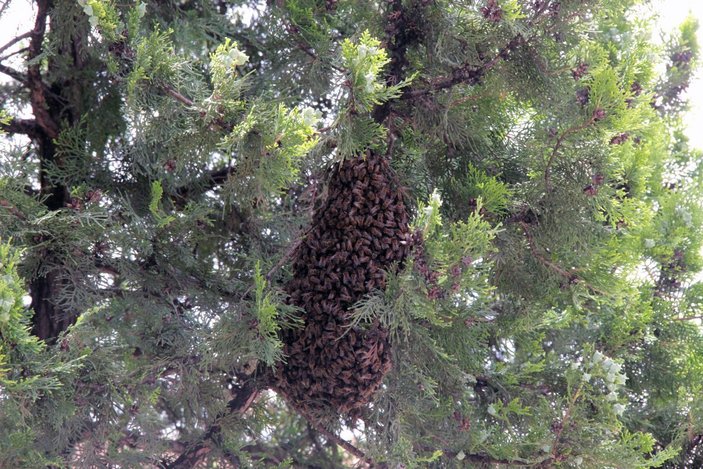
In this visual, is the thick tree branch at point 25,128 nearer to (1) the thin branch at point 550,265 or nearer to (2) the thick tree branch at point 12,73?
(2) the thick tree branch at point 12,73

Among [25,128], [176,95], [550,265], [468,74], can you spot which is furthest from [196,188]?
[550,265]

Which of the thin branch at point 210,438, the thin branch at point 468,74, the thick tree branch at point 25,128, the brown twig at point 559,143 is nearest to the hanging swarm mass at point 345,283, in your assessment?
the thin branch at point 468,74

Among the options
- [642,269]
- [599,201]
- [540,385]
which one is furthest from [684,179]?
[599,201]

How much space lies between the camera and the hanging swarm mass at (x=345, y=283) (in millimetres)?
2709

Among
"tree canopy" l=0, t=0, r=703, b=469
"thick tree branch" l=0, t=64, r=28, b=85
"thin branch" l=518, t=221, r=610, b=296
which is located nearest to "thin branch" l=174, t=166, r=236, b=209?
"tree canopy" l=0, t=0, r=703, b=469

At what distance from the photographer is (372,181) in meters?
2.80

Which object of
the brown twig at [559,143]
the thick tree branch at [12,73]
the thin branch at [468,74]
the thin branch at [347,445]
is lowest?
the thin branch at [347,445]

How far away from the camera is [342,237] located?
2752 millimetres

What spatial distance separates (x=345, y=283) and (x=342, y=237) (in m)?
0.15

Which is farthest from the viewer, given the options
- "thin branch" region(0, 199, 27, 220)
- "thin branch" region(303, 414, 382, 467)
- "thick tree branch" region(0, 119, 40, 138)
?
"thick tree branch" region(0, 119, 40, 138)

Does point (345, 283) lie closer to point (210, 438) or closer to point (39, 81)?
point (210, 438)

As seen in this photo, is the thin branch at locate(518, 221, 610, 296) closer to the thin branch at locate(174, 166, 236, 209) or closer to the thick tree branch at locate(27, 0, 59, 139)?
the thin branch at locate(174, 166, 236, 209)

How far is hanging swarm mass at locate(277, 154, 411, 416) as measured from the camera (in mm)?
2709

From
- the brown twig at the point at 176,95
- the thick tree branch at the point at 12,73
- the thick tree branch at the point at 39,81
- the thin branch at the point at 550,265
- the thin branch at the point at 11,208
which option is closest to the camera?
the brown twig at the point at 176,95
